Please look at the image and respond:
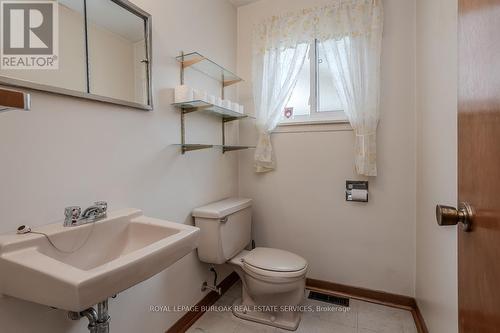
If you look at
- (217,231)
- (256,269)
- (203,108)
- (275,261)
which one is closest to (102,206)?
(217,231)

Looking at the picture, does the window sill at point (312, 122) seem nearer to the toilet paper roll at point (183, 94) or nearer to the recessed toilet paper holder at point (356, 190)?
the recessed toilet paper holder at point (356, 190)

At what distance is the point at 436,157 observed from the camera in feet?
4.07

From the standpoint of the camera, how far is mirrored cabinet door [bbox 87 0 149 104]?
3.55ft

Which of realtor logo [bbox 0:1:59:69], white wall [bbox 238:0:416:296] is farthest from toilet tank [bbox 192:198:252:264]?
realtor logo [bbox 0:1:59:69]

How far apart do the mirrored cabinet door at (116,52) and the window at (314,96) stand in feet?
3.91

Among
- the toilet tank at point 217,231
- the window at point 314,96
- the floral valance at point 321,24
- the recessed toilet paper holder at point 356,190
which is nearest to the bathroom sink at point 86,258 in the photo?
the toilet tank at point 217,231

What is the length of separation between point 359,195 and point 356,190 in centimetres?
4

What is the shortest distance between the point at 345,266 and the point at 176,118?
1.69 metres

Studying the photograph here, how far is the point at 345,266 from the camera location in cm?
194

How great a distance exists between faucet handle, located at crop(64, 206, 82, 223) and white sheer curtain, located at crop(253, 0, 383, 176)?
1396 mm

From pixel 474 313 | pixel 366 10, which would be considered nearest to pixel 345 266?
pixel 474 313

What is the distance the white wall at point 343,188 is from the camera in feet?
5.73

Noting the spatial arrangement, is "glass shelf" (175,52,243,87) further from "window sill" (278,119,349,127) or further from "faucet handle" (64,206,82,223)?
"faucet handle" (64,206,82,223)

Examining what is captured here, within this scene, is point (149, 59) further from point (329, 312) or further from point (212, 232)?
point (329, 312)
